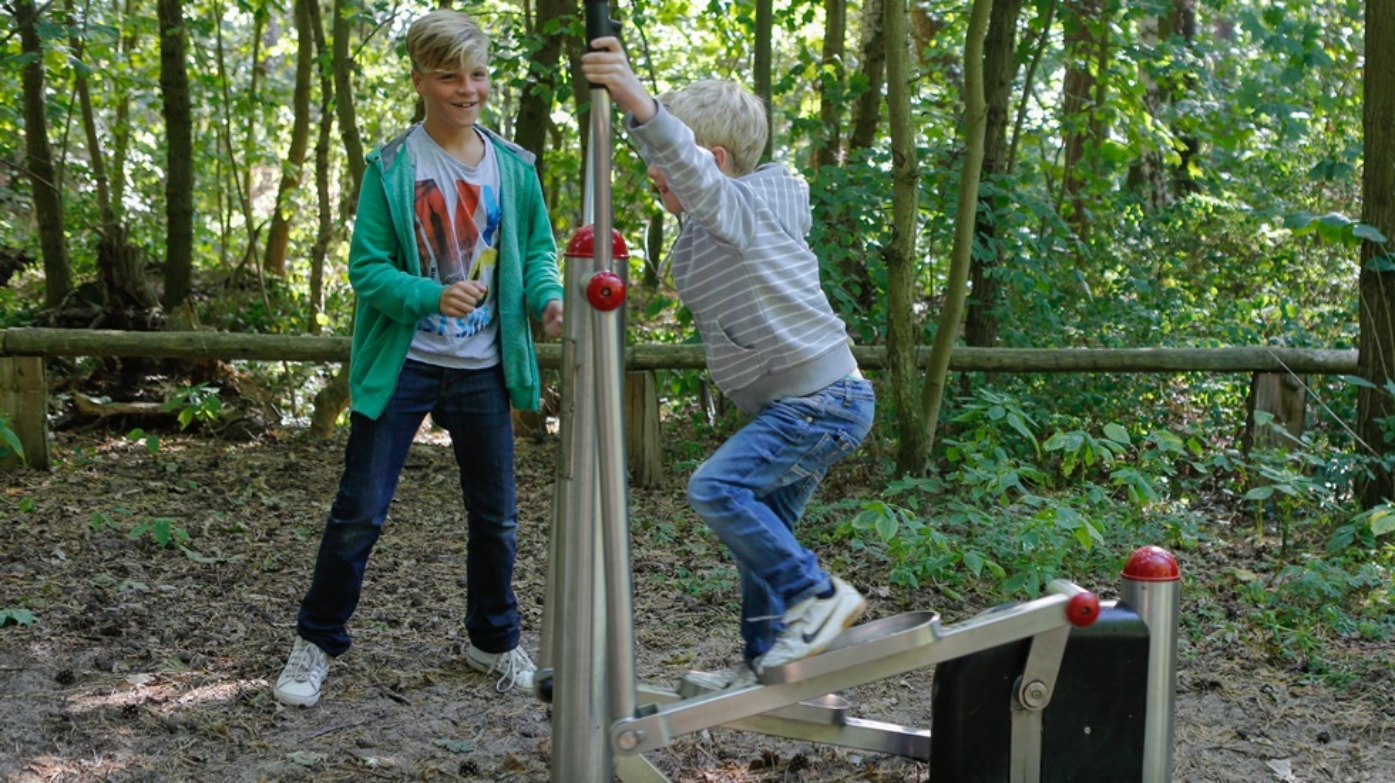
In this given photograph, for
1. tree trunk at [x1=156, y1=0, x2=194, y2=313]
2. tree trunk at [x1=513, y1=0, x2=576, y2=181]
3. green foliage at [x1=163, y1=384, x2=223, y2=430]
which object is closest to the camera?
green foliage at [x1=163, y1=384, x2=223, y2=430]

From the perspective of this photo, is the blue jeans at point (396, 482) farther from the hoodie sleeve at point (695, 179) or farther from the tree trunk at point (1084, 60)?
the tree trunk at point (1084, 60)

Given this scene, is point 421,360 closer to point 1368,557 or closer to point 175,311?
point 1368,557

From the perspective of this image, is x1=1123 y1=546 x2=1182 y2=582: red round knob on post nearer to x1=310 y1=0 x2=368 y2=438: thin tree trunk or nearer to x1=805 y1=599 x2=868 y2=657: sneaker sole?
x1=805 y1=599 x2=868 y2=657: sneaker sole

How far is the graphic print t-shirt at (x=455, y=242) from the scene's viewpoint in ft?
10.6

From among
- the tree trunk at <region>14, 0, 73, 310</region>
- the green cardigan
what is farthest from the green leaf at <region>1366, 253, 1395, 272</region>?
the tree trunk at <region>14, 0, 73, 310</region>

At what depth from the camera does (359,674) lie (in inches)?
142

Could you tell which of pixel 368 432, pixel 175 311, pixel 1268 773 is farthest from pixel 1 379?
pixel 1268 773

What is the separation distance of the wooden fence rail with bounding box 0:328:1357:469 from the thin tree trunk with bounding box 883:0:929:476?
1.57 feet

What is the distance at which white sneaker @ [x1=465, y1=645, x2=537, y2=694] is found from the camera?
11.5ft

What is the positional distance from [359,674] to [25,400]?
3416mm

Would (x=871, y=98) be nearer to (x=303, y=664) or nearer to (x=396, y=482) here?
Answer: (x=396, y=482)

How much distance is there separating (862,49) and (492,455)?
250 inches

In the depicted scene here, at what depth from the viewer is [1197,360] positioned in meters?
6.12

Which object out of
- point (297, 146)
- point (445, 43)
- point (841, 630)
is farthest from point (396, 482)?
point (297, 146)
